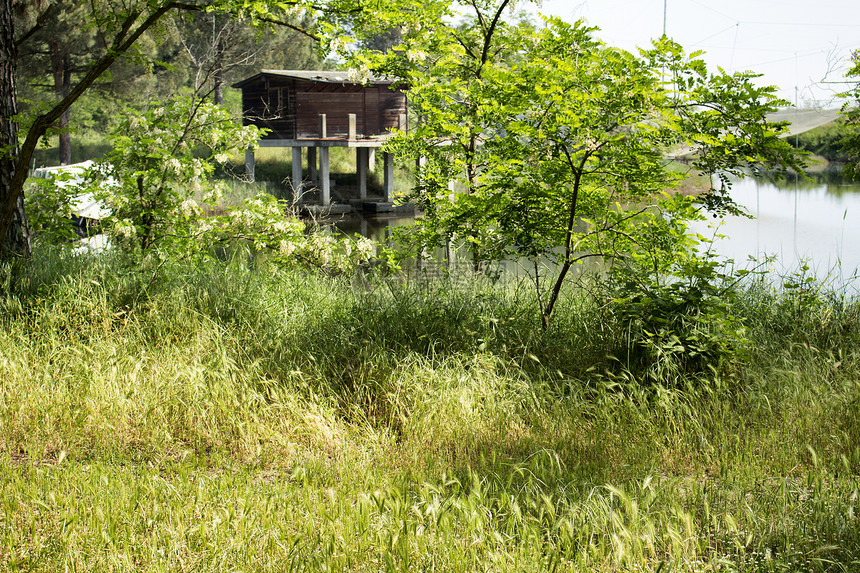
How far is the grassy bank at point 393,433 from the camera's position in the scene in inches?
107

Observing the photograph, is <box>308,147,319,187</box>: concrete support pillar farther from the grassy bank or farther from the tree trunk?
the tree trunk

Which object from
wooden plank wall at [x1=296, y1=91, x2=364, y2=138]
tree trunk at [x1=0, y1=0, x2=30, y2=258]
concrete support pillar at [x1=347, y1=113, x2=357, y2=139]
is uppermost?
wooden plank wall at [x1=296, y1=91, x2=364, y2=138]

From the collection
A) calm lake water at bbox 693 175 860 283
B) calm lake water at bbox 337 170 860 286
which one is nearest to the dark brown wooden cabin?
calm lake water at bbox 337 170 860 286

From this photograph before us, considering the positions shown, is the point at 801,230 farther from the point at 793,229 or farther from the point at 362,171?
the point at 362,171

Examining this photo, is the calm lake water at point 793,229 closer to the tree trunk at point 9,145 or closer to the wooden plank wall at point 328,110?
the wooden plank wall at point 328,110

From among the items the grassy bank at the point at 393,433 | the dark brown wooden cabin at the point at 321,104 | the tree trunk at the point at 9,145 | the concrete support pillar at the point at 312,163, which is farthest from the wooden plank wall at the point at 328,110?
the grassy bank at the point at 393,433

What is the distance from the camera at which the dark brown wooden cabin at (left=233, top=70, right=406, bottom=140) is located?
26.7 meters

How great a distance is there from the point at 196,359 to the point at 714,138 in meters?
3.80

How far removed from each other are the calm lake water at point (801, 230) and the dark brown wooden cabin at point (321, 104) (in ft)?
43.7

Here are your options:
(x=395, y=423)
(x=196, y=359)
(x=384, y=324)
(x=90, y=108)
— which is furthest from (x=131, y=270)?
(x=90, y=108)

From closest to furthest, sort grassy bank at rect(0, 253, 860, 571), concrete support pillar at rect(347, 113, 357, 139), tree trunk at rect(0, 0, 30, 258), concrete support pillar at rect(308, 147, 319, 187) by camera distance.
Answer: grassy bank at rect(0, 253, 860, 571), tree trunk at rect(0, 0, 30, 258), concrete support pillar at rect(347, 113, 357, 139), concrete support pillar at rect(308, 147, 319, 187)

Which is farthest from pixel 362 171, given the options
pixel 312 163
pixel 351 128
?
pixel 351 128

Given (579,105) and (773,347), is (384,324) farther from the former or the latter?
(773,347)

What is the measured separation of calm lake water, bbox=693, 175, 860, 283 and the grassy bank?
15.2 ft
